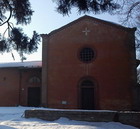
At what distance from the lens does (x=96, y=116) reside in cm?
1544

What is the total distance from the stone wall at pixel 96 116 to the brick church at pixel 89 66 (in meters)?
8.12

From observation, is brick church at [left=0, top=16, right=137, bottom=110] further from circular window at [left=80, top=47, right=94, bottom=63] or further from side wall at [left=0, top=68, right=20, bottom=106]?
side wall at [left=0, top=68, right=20, bottom=106]

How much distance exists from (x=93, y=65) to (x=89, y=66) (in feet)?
1.14

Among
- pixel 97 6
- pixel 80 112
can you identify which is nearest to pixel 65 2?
pixel 97 6

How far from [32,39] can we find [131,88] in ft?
46.0

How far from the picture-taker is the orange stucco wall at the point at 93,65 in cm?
2359

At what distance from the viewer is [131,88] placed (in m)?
23.3

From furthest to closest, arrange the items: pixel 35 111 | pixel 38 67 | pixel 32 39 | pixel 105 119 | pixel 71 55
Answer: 1. pixel 38 67
2. pixel 71 55
3. pixel 35 111
4. pixel 105 119
5. pixel 32 39

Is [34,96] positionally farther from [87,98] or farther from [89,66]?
[89,66]

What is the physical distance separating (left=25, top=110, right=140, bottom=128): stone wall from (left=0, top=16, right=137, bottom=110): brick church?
26.6ft

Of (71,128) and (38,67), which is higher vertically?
(38,67)

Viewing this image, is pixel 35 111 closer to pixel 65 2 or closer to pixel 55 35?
pixel 65 2

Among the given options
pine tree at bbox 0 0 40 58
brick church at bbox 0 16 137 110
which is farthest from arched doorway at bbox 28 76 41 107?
pine tree at bbox 0 0 40 58

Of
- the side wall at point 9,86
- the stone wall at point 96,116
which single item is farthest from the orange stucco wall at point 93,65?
the stone wall at point 96,116
